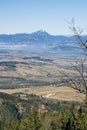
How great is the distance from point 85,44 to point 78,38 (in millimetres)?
495

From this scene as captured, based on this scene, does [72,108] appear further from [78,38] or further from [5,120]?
[5,120]

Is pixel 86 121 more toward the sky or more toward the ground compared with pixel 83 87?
more toward the ground

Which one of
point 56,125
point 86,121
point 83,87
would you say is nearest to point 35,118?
point 56,125

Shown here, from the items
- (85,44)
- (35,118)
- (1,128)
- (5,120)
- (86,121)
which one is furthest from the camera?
(5,120)

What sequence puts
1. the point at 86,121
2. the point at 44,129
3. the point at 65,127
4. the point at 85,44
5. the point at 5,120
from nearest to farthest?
the point at 85,44, the point at 86,121, the point at 65,127, the point at 44,129, the point at 5,120

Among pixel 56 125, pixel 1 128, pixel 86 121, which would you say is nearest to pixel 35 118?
pixel 56 125

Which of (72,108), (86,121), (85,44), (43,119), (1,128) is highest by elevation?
(85,44)

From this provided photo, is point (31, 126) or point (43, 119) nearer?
point (31, 126)

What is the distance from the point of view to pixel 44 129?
100 m

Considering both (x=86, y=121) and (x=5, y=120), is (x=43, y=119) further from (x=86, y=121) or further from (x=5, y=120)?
(x=5, y=120)

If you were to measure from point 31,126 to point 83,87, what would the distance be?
86.3 m

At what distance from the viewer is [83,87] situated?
65.1 feet

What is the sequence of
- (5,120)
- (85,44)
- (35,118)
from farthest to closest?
1. (5,120)
2. (35,118)
3. (85,44)

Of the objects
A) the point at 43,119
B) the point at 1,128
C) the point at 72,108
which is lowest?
the point at 1,128
